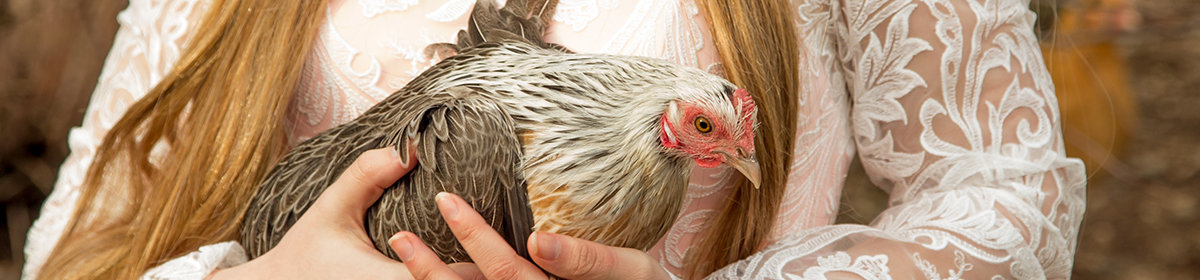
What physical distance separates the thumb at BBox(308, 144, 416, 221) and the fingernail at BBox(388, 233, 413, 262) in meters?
0.04

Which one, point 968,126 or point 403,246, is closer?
point 403,246

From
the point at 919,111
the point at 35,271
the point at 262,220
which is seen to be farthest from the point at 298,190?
the point at 919,111

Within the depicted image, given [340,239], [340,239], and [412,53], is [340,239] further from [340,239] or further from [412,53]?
[412,53]

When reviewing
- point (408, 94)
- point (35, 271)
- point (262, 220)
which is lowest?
point (35, 271)

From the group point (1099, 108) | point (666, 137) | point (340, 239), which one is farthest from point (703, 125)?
point (1099, 108)

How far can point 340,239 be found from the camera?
1.45ft

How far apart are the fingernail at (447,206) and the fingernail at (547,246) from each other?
2.0 inches

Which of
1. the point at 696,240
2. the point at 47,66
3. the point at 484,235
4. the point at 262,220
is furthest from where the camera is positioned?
the point at 47,66

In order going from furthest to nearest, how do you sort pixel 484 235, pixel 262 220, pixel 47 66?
1. pixel 47 66
2. pixel 262 220
3. pixel 484 235

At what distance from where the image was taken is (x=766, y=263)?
1.88ft

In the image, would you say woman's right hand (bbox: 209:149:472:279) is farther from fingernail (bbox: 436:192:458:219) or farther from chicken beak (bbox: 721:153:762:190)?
chicken beak (bbox: 721:153:762:190)

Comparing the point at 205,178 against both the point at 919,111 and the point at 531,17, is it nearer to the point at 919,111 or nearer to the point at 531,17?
the point at 531,17

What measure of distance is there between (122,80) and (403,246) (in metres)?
0.50

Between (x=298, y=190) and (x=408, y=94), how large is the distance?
130mm
